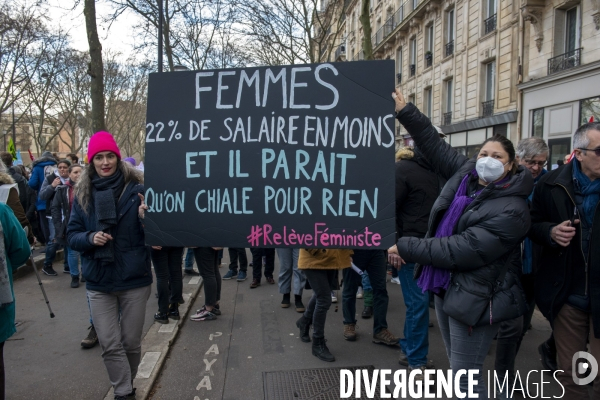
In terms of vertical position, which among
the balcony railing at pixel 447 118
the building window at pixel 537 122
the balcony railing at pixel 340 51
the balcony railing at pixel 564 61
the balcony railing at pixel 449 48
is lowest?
the building window at pixel 537 122

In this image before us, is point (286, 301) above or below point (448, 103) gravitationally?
below

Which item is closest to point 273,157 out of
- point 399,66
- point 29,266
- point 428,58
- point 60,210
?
point 60,210

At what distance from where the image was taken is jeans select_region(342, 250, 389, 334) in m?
4.62

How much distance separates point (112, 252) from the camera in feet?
10.3

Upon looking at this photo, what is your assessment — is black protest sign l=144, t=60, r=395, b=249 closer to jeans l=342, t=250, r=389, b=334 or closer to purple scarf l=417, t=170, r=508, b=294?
purple scarf l=417, t=170, r=508, b=294

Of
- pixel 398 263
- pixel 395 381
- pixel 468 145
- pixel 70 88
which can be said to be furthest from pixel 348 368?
pixel 70 88

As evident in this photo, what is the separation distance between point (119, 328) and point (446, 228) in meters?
2.36

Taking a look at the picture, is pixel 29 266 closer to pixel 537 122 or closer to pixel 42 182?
pixel 42 182

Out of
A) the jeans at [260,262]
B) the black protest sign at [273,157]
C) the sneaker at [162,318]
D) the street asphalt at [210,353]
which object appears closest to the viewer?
the black protest sign at [273,157]

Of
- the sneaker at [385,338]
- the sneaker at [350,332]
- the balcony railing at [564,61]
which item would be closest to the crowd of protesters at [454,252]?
the sneaker at [385,338]

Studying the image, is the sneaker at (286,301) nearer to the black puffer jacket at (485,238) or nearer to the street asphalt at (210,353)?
the street asphalt at (210,353)

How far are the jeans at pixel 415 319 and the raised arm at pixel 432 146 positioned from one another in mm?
998

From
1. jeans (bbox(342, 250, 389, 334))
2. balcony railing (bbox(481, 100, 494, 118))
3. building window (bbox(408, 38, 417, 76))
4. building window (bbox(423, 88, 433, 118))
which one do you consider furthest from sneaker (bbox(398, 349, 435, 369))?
building window (bbox(408, 38, 417, 76))

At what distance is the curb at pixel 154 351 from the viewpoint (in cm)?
357
